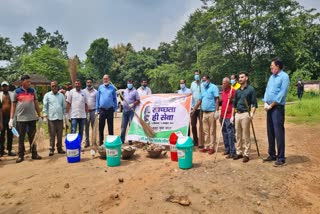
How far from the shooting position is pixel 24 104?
23.1ft

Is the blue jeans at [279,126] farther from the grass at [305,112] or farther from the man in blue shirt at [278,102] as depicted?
the grass at [305,112]

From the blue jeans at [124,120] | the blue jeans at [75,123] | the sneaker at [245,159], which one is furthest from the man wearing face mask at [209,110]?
the blue jeans at [75,123]

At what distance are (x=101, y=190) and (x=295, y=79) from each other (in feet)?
93.5

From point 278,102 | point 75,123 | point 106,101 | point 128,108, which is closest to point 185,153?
point 278,102

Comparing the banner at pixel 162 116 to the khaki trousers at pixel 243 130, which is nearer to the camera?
the khaki trousers at pixel 243 130

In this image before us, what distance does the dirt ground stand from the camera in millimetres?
4277

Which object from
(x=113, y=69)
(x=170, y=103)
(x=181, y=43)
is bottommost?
(x=170, y=103)

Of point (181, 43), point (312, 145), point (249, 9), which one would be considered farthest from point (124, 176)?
point (181, 43)

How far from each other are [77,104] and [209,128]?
3.53 meters

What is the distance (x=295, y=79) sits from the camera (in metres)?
29.3

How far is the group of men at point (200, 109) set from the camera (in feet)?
19.5

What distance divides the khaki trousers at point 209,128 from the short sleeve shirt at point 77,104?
10.6 ft

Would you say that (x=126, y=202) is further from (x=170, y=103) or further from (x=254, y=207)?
(x=170, y=103)

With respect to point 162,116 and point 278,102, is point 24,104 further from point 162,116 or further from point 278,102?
point 278,102
